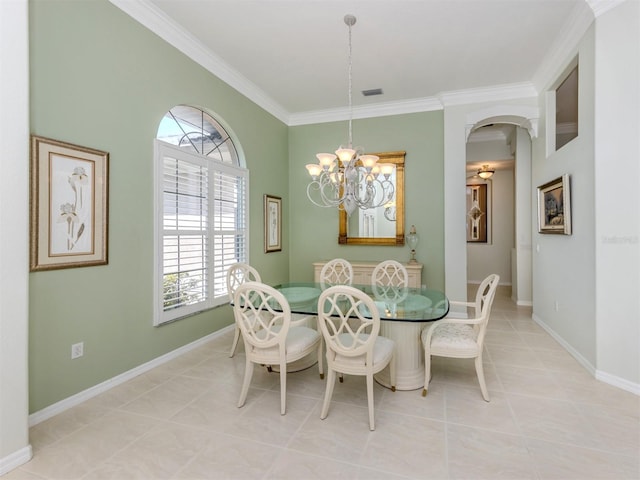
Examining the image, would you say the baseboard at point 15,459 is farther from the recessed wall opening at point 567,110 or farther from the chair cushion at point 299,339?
the recessed wall opening at point 567,110

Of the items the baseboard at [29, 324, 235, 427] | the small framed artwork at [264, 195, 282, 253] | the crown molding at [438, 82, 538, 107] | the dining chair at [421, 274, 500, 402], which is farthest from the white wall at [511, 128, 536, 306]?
the baseboard at [29, 324, 235, 427]

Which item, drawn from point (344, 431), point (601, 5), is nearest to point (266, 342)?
point (344, 431)

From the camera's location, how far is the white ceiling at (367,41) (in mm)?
2945

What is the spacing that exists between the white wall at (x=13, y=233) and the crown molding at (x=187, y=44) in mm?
1213

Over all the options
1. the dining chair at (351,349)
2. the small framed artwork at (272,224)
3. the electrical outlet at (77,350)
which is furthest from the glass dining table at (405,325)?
the small framed artwork at (272,224)

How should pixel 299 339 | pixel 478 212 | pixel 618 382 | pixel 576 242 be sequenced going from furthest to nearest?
pixel 478 212, pixel 576 242, pixel 618 382, pixel 299 339

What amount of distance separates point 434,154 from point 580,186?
7.00 ft

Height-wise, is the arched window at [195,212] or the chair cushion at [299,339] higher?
the arched window at [195,212]

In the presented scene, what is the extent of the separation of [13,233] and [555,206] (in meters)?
4.70

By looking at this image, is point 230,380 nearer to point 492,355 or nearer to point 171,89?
point 492,355

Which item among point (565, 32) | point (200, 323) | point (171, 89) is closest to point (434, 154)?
point (565, 32)

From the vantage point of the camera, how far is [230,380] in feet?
9.39

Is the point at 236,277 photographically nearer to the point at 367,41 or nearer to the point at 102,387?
the point at 102,387

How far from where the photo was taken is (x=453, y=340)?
263 cm
